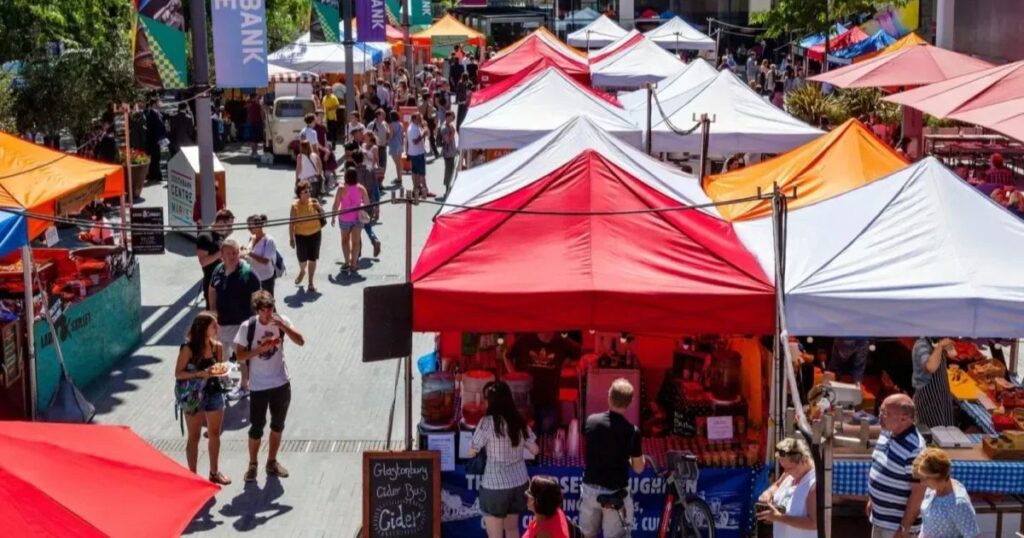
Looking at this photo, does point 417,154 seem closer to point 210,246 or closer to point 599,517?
point 210,246

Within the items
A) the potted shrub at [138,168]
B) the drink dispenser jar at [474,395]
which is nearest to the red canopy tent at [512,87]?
the potted shrub at [138,168]

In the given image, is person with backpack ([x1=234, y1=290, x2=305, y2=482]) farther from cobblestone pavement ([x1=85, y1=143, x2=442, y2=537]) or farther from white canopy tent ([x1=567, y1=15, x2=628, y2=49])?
white canopy tent ([x1=567, y1=15, x2=628, y2=49])

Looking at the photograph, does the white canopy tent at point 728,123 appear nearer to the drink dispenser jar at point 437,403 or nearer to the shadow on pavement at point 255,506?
the drink dispenser jar at point 437,403

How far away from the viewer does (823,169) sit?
38.4ft

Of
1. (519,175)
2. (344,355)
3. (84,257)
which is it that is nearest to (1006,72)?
(519,175)

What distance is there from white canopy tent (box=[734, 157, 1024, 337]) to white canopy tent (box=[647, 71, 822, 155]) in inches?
264

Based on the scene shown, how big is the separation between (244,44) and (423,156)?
6.73m

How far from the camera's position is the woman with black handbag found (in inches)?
306

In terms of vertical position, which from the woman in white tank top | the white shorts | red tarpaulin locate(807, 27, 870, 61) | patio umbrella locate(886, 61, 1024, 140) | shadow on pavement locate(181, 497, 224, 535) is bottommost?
shadow on pavement locate(181, 497, 224, 535)

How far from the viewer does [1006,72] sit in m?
14.8

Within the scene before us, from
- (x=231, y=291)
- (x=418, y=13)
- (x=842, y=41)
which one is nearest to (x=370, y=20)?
Answer: (x=418, y=13)

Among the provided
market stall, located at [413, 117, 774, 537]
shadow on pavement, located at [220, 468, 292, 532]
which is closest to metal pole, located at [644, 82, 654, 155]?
market stall, located at [413, 117, 774, 537]

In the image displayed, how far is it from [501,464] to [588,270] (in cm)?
137

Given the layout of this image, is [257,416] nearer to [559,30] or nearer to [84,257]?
[84,257]
